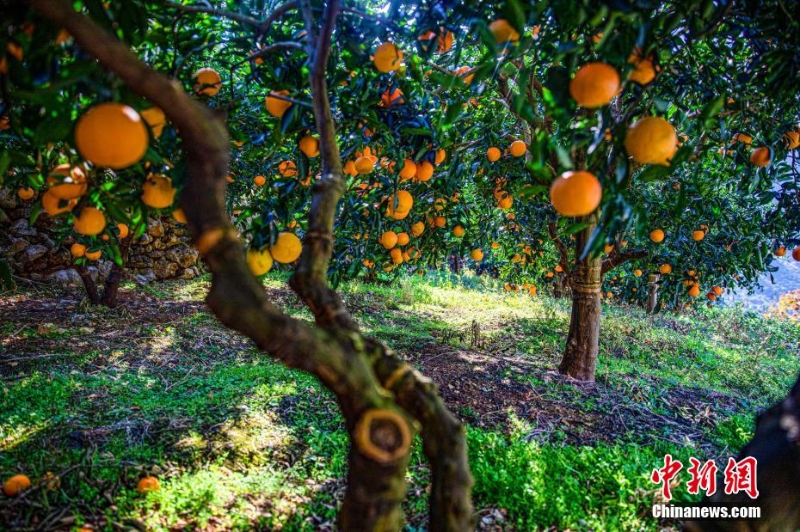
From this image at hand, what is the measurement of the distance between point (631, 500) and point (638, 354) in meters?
3.99

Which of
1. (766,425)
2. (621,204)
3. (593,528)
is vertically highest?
(621,204)

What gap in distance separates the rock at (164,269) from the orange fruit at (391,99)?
6.67m

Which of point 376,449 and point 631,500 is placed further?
point 631,500

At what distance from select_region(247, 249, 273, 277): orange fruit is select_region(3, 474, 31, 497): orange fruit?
1199 millimetres

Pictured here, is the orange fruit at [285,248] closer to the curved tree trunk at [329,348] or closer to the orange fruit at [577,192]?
the curved tree trunk at [329,348]

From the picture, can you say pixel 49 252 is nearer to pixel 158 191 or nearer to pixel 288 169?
pixel 288 169

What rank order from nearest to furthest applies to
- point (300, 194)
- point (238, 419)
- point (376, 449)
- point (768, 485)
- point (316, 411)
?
point (376, 449)
point (768, 485)
point (300, 194)
point (238, 419)
point (316, 411)

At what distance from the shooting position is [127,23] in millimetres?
1057

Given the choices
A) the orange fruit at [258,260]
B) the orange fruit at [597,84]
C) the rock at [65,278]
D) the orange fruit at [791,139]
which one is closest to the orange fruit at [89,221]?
the orange fruit at [258,260]

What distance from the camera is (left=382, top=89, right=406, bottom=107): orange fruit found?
1.74 m

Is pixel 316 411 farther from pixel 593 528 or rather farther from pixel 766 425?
pixel 766 425

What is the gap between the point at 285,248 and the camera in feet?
4.23

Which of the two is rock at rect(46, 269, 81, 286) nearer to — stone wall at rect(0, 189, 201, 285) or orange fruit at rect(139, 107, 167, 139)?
stone wall at rect(0, 189, 201, 285)

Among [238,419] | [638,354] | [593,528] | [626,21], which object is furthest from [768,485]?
[638,354]
